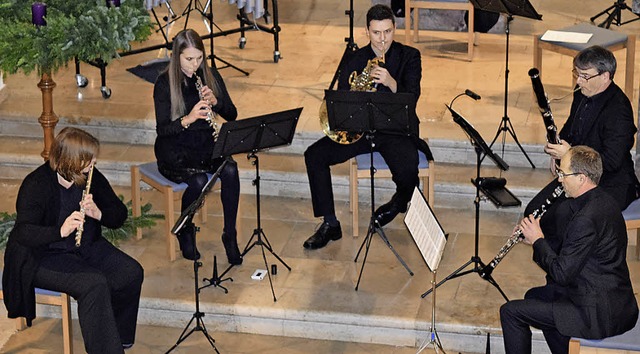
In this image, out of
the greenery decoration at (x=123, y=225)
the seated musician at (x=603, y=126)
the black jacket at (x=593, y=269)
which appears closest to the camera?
the black jacket at (x=593, y=269)

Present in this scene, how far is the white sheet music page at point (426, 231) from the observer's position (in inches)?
218

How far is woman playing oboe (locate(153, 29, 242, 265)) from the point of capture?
264 inches

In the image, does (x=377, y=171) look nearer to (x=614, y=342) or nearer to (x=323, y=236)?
(x=323, y=236)

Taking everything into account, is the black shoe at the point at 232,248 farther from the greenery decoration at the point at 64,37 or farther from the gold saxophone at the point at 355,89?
the greenery decoration at the point at 64,37

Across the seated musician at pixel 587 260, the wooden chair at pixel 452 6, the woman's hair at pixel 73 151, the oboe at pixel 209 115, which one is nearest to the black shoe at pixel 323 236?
the oboe at pixel 209 115

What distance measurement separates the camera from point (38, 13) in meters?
6.43

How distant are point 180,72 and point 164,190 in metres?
0.69

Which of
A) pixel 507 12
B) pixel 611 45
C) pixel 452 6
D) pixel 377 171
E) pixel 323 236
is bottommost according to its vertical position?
pixel 323 236

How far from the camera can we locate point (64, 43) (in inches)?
254

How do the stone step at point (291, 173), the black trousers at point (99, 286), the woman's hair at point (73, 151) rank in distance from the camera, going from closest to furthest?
the woman's hair at point (73, 151)
the black trousers at point (99, 286)
the stone step at point (291, 173)

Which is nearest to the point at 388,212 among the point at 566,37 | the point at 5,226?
the point at 566,37

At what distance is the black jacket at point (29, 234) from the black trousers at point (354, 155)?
1509 mm

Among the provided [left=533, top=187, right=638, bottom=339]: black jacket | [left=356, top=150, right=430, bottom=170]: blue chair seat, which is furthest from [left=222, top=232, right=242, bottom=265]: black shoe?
[left=533, top=187, right=638, bottom=339]: black jacket

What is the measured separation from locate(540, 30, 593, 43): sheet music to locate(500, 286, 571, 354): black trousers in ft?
9.39
